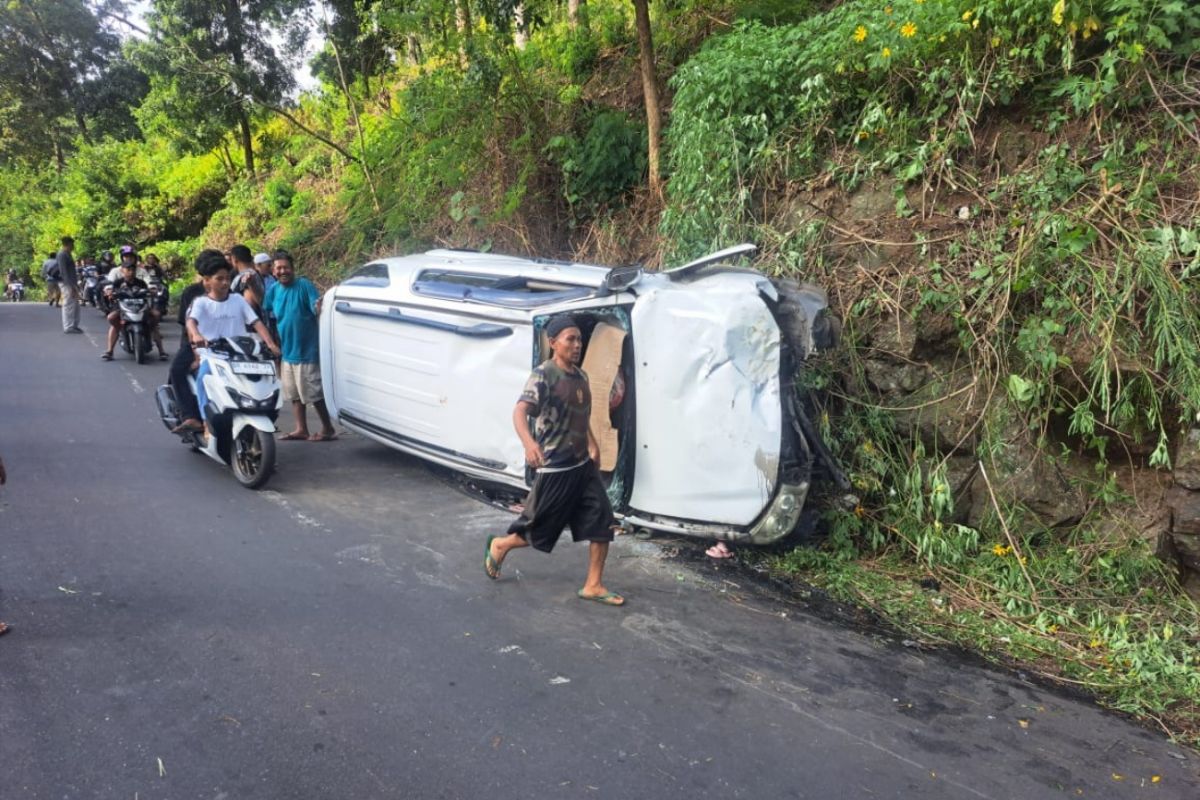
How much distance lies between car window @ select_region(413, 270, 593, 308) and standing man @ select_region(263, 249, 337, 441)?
1.66m

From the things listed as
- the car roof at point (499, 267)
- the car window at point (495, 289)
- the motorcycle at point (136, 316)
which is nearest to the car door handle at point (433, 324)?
the car window at point (495, 289)

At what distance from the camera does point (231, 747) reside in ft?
10.4

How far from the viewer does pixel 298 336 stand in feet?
25.4

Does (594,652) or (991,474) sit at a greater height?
(991,474)

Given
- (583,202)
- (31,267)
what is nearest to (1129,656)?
(583,202)

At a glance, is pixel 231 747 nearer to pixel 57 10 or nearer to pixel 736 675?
pixel 736 675

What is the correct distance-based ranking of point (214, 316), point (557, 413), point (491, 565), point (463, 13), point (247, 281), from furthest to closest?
point (463, 13), point (247, 281), point (214, 316), point (491, 565), point (557, 413)

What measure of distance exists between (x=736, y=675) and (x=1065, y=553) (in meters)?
2.42

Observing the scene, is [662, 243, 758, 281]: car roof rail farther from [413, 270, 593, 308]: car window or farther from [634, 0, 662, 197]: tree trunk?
[634, 0, 662, 197]: tree trunk

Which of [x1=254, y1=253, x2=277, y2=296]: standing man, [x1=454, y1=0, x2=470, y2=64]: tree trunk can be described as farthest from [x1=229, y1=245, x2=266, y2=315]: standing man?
[x1=454, y1=0, x2=470, y2=64]: tree trunk

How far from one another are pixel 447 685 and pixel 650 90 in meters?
7.00

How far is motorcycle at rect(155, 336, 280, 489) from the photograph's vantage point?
635cm

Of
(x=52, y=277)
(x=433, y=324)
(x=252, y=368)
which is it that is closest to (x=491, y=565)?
(x=433, y=324)

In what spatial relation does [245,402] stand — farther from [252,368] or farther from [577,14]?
[577,14]
